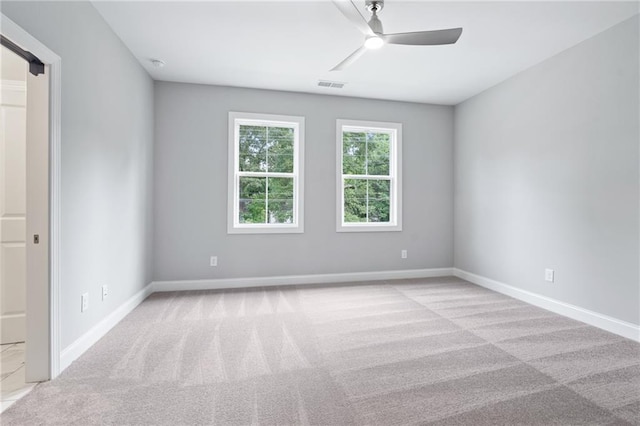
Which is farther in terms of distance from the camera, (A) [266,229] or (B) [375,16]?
(A) [266,229]

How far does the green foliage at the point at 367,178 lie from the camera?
184 inches

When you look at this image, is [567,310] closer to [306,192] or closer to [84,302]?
[306,192]

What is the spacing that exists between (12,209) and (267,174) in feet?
8.41

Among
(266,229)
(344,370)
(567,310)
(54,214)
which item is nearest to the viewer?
(54,214)

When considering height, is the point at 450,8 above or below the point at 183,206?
above

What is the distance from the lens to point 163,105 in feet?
13.2

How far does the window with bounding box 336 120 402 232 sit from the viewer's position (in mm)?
4613

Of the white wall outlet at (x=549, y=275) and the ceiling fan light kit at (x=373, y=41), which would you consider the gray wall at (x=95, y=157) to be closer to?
the ceiling fan light kit at (x=373, y=41)

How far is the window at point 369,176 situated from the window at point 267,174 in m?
0.63

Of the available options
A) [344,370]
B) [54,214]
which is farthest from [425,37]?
[54,214]

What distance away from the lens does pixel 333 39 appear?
2979 mm

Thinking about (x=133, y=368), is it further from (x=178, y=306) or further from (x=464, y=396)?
(x=464, y=396)

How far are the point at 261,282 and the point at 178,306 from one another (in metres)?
1.13

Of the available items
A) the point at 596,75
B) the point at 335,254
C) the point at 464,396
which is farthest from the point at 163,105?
the point at 596,75
